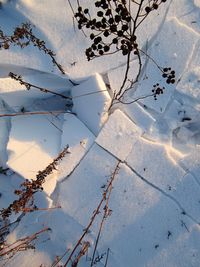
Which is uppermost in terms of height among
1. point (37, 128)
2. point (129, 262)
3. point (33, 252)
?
point (37, 128)

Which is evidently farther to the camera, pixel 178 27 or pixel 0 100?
pixel 0 100

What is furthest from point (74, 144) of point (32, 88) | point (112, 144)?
point (32, 88)

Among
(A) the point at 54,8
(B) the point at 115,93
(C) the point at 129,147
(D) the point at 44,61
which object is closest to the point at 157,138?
(C) the point at 129,147

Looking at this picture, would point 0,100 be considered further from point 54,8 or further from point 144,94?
point 144,94

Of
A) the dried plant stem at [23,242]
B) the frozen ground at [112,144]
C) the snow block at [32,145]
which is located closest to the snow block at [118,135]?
the frozen ground at [112,144]

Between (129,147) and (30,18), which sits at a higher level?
(30,18)

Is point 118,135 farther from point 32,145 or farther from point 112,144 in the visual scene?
point 32,145

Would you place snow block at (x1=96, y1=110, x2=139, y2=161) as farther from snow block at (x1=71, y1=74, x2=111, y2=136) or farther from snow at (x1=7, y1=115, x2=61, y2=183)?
snow at (x1=7, y1=115, x2=61, y2=183)
